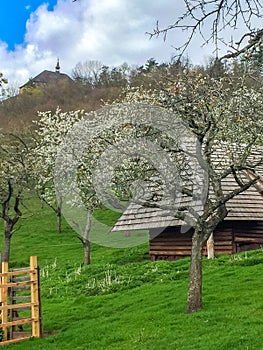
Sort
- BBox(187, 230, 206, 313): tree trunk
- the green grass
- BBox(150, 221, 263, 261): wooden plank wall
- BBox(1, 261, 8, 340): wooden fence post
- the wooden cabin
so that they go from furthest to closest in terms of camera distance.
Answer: BBox(150, 221, 263, 261): wooden plank wall
the wooden cabin
BBox(1, 261, 8, 340): wooden fence post
BBox(187, 230, 206, 313): tree trunk
the green grass

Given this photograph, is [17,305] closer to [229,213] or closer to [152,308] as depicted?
[152,308]

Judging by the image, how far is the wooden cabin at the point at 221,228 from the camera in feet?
60.8

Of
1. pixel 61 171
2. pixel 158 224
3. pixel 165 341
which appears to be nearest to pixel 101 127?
pixel 61 171

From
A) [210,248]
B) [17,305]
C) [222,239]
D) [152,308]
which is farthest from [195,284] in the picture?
[222,239]

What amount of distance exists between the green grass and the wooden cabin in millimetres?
2018

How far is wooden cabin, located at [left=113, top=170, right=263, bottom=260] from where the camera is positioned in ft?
60.8

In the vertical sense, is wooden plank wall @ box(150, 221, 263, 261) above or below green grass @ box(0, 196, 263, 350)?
above

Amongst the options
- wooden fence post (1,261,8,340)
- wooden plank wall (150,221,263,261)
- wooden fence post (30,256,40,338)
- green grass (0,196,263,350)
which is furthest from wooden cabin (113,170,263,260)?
wooden fence post (1,261,8,340)

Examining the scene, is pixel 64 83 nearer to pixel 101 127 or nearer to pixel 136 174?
pixel 101 127

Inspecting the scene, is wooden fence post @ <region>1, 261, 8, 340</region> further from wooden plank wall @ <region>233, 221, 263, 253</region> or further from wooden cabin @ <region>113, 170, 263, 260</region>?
wooden plank wall @ <region>233, 221, 263, 253</region>

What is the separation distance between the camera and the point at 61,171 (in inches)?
998

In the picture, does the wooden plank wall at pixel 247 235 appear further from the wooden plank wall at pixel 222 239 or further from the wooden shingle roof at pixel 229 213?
the wooden shingle roof at pixel 229 213

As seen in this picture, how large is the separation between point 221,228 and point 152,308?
833cm

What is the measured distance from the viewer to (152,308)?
36.2 ft
